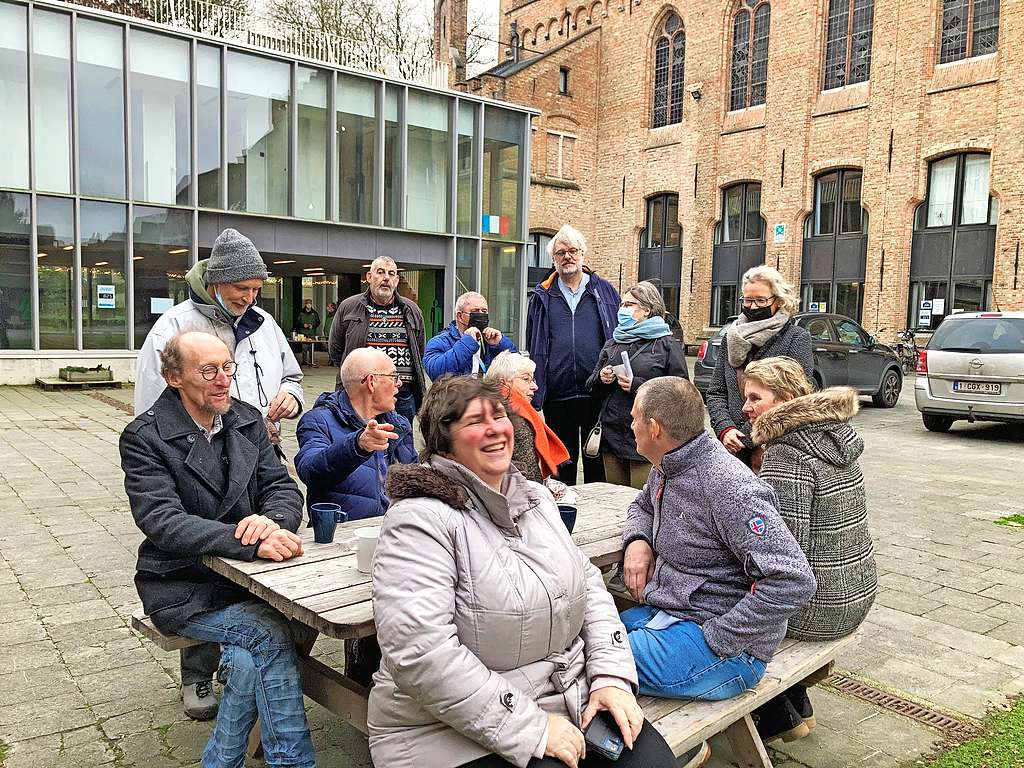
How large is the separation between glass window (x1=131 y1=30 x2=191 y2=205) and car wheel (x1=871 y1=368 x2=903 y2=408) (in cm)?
1397

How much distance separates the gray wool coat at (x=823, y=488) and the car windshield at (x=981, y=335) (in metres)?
9.45

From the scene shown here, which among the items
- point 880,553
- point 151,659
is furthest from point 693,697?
point 880,553

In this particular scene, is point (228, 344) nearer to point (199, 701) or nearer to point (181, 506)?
point (181, 506)

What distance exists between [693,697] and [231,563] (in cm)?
153

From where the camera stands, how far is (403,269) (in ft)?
69.5

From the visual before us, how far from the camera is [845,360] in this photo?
45.1 feet

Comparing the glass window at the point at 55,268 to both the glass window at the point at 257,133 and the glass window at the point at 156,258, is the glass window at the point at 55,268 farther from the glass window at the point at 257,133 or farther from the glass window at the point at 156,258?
the glass window at the point at 257,133

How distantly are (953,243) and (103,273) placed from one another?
20.9 meters

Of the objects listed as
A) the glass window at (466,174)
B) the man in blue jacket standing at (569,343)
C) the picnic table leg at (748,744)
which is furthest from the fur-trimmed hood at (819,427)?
the glass window at (466,174)

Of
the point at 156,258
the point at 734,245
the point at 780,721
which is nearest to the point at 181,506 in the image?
the point at 780,721

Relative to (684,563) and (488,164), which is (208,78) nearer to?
(488,164)

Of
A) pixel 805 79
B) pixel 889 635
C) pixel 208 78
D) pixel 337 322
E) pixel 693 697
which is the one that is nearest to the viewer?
pixel 693 697

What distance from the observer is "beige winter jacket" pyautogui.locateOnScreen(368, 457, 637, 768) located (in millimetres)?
2004

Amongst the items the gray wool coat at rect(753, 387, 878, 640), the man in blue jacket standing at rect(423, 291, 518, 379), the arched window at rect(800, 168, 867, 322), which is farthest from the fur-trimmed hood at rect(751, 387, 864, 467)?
the arched window at rect(800, 168, 867, 322)
